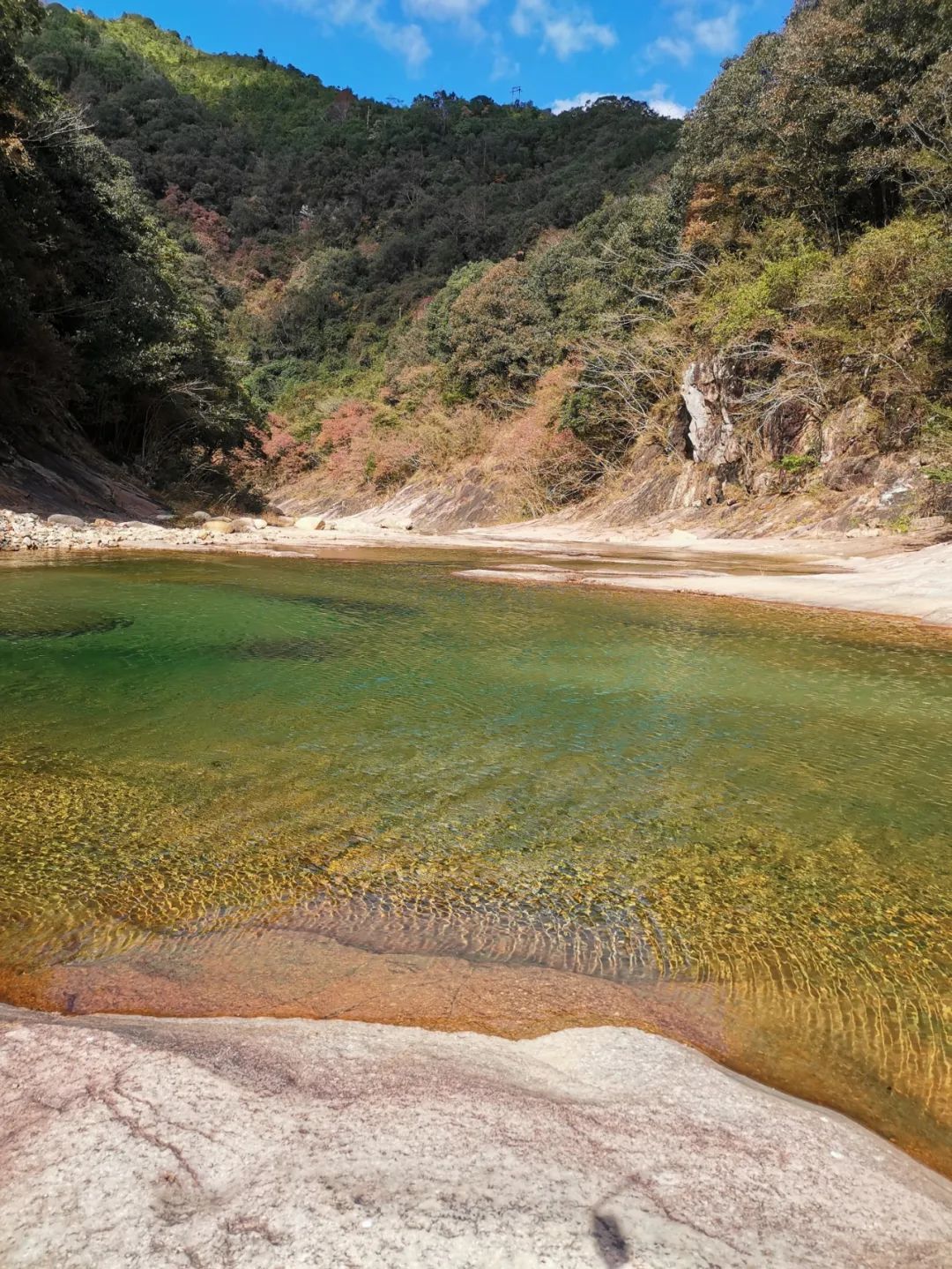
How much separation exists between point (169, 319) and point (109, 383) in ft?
11.3

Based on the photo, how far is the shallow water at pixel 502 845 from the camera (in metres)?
2.73

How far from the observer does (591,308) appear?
37.4m

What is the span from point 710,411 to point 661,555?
371 inches

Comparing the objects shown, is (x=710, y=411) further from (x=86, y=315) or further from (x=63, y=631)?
(x=63, y=631)

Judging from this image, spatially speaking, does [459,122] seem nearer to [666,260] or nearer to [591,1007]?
[666,260]

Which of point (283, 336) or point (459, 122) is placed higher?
point (459, 122)

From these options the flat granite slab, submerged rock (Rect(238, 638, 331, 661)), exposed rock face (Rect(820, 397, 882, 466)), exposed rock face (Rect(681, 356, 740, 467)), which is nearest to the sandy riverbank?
exposed rock face (Rect(820, 397, 882, 466))

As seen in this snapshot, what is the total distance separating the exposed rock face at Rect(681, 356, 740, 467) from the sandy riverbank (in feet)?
12.4

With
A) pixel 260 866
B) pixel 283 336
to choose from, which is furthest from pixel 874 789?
pixel 283 336

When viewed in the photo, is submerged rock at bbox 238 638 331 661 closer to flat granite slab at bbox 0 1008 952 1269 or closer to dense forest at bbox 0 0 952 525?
flat granite slab at bbox 0 1008 952 1269

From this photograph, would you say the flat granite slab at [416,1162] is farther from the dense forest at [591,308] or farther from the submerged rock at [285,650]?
the dense forest at [591,308]

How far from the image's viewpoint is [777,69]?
25.7 m

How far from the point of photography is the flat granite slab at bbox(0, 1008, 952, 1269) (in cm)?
144

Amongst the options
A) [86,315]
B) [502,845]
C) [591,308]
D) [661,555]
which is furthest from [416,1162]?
[591,308]
